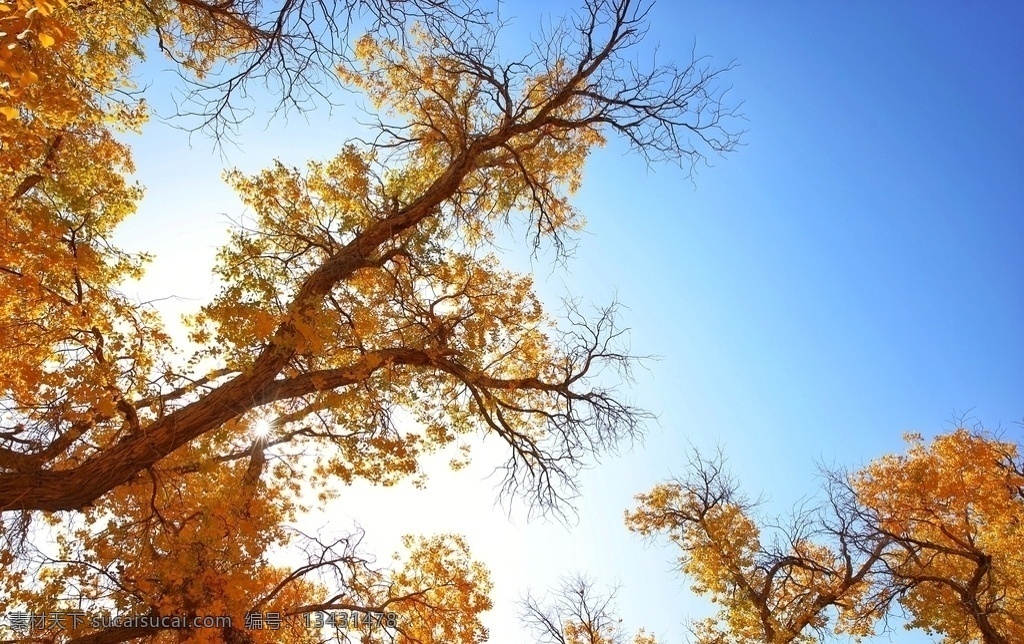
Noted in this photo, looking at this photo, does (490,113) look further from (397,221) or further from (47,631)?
(47,631)

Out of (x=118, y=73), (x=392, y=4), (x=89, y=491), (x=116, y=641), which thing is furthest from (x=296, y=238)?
(x=116, y=641)

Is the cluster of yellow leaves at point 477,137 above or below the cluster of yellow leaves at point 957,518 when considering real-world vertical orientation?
above

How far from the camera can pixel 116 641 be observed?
5.73m

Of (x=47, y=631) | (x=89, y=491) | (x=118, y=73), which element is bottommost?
(x=47, y=631)

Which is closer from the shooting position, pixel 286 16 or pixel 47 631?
pixel 286 16

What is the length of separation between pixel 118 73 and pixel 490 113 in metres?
4.81

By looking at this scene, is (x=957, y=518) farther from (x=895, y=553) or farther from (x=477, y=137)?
(x=477, y=137)

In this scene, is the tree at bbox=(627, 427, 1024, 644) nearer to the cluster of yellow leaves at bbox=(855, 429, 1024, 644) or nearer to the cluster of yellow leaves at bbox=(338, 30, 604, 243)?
the cluster of yellow leaves at bbox=(855, 429, 1024, 644)

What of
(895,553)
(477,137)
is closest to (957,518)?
(895,553)

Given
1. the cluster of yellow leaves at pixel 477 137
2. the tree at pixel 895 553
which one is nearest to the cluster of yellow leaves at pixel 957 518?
the tree at pixel 895 553

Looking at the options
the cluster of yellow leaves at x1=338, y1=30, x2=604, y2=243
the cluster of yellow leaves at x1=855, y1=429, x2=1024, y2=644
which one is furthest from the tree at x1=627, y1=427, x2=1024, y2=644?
the cluster of yellow leaves at x1=338, y1=30, x2=604, y2=243

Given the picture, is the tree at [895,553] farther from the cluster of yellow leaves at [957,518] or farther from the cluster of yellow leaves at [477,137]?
the cluster of yellow leaves at [477,137]

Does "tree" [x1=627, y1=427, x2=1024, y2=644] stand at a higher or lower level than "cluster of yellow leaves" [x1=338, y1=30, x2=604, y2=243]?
lower

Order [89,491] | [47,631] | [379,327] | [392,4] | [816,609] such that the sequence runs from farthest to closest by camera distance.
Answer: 1. [816,609]
2. [379,327]
3. [47,631]
4. [89,491]
5. [392,4]
